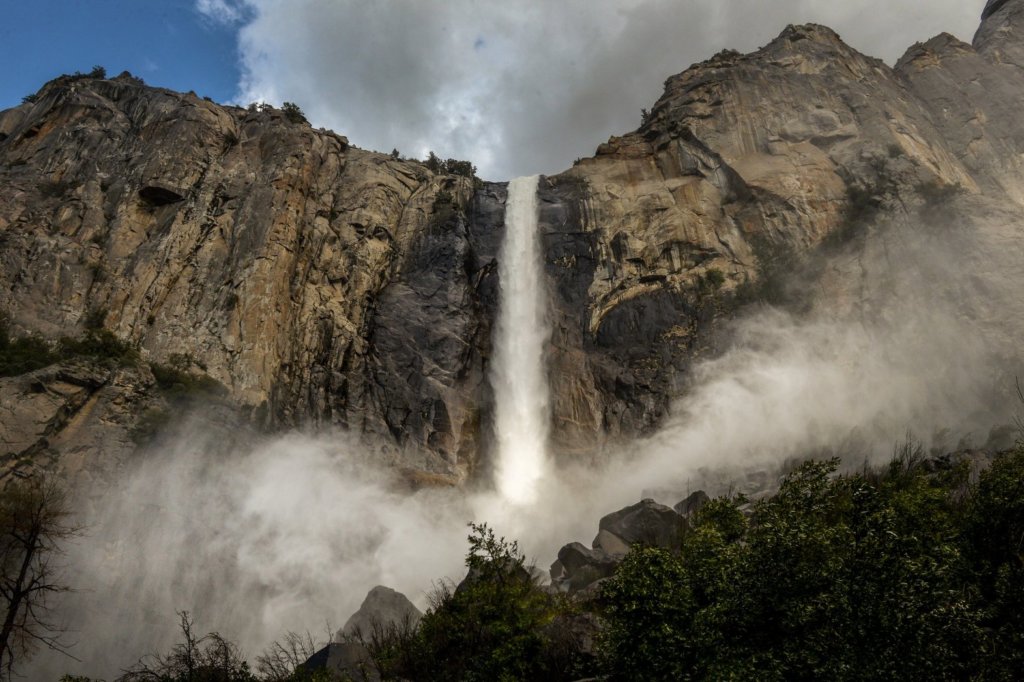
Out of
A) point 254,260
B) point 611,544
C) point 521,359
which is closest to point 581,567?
point 611,544

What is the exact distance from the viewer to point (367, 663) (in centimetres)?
1425

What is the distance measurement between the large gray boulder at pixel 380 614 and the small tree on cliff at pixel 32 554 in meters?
7.88

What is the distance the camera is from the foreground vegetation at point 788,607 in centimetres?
797

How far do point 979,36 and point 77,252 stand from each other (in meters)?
60.7

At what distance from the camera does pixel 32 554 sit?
18.0 metres

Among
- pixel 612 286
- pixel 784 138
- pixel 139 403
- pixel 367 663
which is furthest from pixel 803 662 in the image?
pixel 784 138

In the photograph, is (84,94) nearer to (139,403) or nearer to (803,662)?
(139,403)

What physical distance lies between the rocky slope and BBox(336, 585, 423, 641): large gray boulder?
948 cm

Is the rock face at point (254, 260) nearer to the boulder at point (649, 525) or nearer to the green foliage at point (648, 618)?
the boulder at point (649, 525)

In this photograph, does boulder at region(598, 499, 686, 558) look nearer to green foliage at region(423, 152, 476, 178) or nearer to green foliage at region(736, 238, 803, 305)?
green foliage at region(736, 238, 803, 305)

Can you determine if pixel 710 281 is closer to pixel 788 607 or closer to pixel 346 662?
pixel 346 662

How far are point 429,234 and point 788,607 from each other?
3096cm

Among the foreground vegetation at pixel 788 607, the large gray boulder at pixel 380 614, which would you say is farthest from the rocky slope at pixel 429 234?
the foreground vegetation at pixel 788 607

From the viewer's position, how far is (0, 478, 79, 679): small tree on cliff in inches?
683
